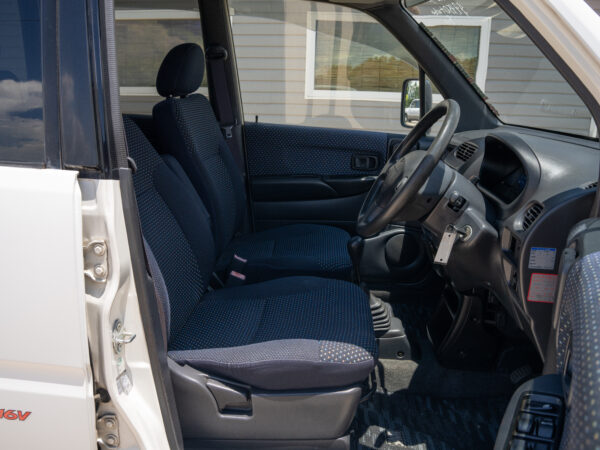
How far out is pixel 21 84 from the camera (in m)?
1.09

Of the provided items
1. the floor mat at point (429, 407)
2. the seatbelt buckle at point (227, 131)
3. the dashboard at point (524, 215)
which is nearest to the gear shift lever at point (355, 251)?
the floor mat at point (429, 407)

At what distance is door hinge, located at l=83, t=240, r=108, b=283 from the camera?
108cm

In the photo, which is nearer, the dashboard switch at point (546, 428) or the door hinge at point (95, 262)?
the dashboard switch at point (546, 428)

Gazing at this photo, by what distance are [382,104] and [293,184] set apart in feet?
2.50

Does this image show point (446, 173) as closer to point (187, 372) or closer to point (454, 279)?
point (454, 279)

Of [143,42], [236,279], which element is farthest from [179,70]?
[236,279]

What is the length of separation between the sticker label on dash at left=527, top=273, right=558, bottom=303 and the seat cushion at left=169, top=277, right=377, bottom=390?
16.3 inches

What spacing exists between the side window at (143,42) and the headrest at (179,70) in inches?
14.8

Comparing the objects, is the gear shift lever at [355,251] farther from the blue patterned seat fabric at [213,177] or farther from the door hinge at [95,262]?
the door hinge at [95,262]

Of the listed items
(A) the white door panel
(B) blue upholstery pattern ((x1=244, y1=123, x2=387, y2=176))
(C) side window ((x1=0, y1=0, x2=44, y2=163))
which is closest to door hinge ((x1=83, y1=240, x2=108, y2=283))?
(A) the white door panel

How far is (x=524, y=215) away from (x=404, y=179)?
33 centimetres

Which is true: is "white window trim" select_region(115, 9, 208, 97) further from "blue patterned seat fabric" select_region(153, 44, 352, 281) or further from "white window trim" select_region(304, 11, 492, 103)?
"white window trim" select_region(304, 11, 492, 103)

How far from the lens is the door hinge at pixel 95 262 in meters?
1.08

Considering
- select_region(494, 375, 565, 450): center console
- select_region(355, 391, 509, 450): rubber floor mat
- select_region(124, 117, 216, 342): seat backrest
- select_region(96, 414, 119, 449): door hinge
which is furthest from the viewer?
select_region(355, 391, 509, 450): rubber floor mat
